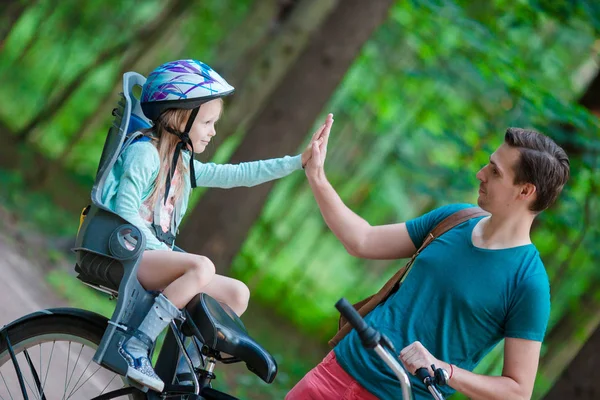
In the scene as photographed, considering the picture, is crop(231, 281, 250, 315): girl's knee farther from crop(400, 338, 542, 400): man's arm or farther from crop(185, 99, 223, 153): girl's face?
crop(400, 338, 542, 400): man's arm

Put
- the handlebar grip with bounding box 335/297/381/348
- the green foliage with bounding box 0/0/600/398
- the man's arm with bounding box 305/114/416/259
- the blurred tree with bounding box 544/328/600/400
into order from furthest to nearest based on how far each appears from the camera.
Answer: the green foliage with bounding box 0/0/600/398
the blurred tree with bounding box 544/328/600/400
the man's arm with bounding box 305/114/416/259
the handlebar grip with bounding box 335/297/381/348

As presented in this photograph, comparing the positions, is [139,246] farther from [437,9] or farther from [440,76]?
[440,76]

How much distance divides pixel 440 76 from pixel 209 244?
273cm

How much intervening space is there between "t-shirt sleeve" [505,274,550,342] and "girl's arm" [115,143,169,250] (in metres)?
1.31

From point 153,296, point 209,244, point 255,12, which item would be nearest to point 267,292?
point 255,12

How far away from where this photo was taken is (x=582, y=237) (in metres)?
6.97

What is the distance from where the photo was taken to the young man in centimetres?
267

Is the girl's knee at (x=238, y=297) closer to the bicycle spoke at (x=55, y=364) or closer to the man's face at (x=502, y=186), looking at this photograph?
the bicycle spoke at (x=55, y=364)

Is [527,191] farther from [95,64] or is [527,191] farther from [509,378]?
[95,64]

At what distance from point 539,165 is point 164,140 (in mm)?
1354

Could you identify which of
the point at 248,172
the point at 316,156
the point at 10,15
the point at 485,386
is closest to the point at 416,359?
the point at 485,386

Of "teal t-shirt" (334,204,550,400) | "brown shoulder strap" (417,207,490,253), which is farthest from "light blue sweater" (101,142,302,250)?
"brown shoulder strap" (417,207,490,253)

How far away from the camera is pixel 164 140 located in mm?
3025

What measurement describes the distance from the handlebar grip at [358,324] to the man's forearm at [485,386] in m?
0.49
